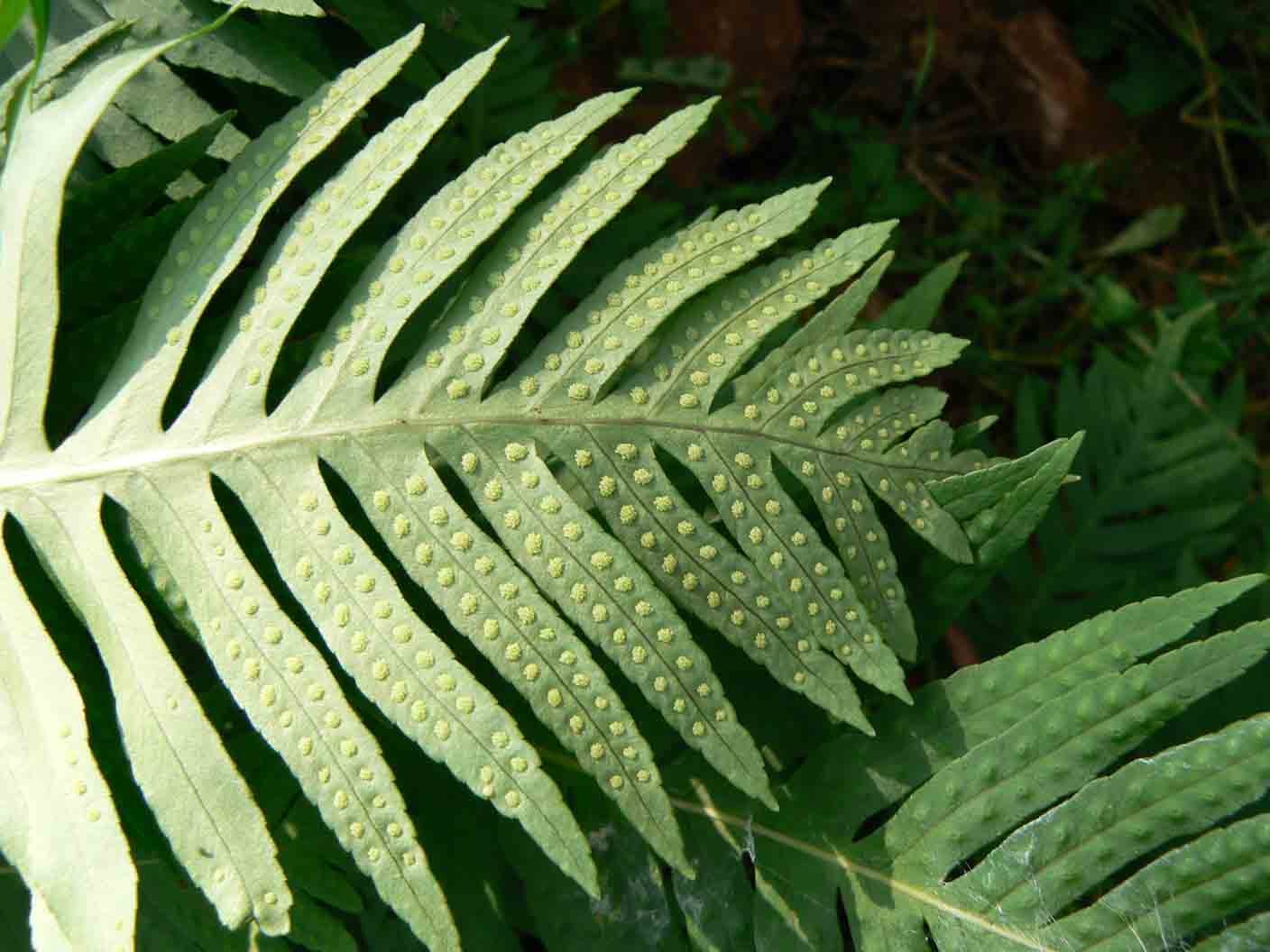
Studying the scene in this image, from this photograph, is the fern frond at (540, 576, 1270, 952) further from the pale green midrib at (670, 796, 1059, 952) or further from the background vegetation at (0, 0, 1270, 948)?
the background vegetation at (0, 0, 1270, 948)

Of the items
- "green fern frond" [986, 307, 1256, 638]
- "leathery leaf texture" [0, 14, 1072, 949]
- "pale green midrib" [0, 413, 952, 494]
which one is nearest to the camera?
"leathery leaf texture" [0, 14, 1072, 949]

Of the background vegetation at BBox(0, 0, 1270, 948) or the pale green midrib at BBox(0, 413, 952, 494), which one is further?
the background vegetation at BBox(0, 0, 1270, 948)

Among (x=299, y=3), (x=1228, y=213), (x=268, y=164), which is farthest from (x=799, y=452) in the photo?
(x=1228, y=213)

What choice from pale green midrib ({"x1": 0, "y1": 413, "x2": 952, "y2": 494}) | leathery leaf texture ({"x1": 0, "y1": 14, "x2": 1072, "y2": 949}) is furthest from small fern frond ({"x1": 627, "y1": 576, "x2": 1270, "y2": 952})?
pale green midrib ({"x1": 0, "y1": 413, "x2": 952, "y2": 494})

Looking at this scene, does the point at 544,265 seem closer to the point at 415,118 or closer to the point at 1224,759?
the point at 415,118

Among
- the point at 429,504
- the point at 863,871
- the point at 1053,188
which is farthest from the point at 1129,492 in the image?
the point at 429,504

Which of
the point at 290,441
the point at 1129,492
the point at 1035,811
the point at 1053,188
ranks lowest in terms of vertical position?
the point at 1035,811

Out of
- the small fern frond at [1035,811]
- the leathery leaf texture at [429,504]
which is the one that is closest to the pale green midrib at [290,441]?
the leathery leaf texture at [429,504]

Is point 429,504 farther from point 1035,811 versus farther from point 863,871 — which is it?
point 1035,811
